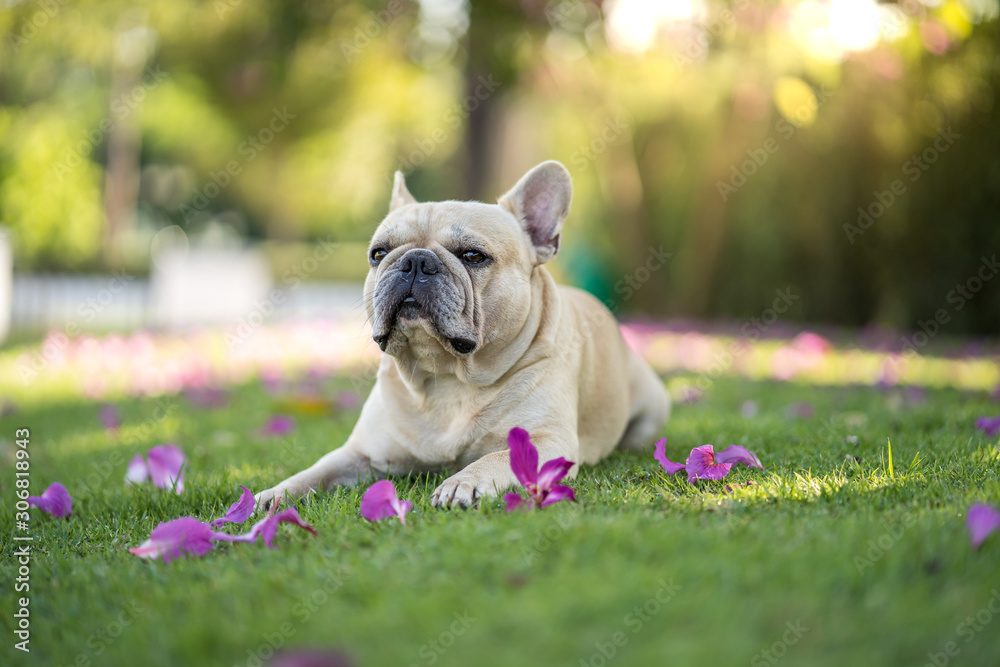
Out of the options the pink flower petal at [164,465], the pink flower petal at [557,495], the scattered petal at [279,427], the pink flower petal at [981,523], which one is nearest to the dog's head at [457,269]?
the pink flower petal at [557,495]

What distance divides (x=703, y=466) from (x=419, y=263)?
1.37 meters

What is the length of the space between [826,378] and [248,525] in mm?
5413

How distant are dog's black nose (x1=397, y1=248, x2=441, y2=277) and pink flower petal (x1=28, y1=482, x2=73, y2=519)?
5.56 feet

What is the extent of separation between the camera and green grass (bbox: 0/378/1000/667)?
1.71m

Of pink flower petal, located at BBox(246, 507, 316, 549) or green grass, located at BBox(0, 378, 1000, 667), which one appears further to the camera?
pink flower petal, located at BBox(246, 507, 316, 549)

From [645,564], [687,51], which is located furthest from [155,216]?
[645,564]

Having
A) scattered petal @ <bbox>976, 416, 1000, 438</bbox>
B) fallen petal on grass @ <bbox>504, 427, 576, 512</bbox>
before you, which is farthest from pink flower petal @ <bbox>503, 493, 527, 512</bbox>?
scattered petal @ <bbox>976, 416, 1000, 438</bbox>

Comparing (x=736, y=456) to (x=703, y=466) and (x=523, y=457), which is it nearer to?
(x=703, y=466)

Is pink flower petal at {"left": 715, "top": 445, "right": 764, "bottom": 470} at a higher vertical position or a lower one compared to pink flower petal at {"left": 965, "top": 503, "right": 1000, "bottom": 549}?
lower

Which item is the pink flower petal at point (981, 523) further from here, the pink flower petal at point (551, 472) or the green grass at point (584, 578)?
the pink flower petal at point (551, 472)

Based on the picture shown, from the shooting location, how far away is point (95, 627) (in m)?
2.03

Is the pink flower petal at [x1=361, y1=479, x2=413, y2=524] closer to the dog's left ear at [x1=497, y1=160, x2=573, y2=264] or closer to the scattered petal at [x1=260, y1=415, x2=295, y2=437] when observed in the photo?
the dog's left ear at [x1=497, y1=160, x2=573, y2=264]

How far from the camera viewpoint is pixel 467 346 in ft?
10.7

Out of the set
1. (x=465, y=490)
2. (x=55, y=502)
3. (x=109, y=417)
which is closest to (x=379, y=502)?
(x=465, y=490)
